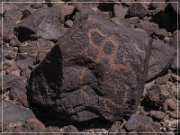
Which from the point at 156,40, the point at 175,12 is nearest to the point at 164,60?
the point at 156,40

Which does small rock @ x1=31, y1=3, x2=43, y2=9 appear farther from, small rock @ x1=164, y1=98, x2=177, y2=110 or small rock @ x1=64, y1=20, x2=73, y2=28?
small rock @ x1=164, y1=98, x2=177, y2=110

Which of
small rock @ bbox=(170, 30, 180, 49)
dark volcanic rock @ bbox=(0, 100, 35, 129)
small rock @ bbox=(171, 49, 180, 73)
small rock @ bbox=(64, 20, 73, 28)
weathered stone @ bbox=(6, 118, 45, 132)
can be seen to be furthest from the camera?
small rock @ bbox=(64, 20, 73, 28)

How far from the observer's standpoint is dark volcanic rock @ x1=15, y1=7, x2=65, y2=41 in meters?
5.54

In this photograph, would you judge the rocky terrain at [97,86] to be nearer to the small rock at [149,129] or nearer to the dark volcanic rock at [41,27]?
the small rock at [149,129]

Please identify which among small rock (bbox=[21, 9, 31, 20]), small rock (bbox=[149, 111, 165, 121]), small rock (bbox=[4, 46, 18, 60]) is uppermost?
small rock (bbox=[21, 9, 31, 20])

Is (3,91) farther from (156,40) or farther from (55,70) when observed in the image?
(156,40)

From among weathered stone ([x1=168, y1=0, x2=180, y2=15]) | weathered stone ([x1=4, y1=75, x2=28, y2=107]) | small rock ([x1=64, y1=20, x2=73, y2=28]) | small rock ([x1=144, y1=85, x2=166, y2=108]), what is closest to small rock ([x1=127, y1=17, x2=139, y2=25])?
weathered stone ([x1=168, y1=0, x2=180, y2=15])

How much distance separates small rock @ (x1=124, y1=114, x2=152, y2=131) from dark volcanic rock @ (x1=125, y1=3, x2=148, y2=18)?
57.4 inches

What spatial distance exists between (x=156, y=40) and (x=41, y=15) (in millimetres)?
1074

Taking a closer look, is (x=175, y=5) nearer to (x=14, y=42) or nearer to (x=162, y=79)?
(x=162, y=79)

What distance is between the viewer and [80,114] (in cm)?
450

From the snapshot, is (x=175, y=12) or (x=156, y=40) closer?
(x=156, y=40)

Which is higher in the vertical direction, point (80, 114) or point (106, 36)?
point (106, 36)

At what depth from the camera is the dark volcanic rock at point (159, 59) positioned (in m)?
4.98
